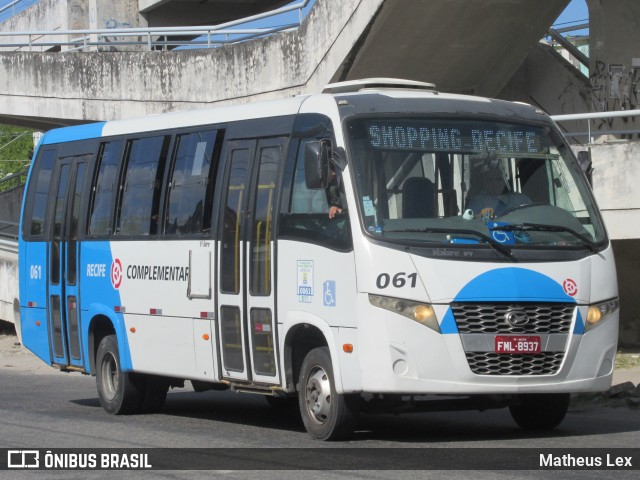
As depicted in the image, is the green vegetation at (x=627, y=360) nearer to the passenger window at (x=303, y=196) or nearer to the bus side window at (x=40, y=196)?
the bus side window at (x=40, y=196)

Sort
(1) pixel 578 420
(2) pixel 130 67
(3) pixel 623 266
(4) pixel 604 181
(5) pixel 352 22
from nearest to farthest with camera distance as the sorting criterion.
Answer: (1) pixel 578 420 < (4) pixel 604 181 < (3) pixel 623 266 < (5) pixel 352 22 < (2) pixel 130 67

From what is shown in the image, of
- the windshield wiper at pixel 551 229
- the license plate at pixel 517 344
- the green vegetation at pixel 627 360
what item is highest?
the windshield wiper at pixel 551 229

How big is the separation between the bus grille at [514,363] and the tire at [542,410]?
34.6 inches

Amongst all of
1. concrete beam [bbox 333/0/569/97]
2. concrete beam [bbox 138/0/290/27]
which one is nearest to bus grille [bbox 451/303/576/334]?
concrete beam [bbox 333/0/569/97]

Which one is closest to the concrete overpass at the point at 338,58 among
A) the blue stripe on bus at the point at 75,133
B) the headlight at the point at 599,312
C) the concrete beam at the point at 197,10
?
the blue stripe on bus at the point at 75,133

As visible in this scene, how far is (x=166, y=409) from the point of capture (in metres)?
15.3

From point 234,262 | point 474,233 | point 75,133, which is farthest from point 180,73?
point 474,233

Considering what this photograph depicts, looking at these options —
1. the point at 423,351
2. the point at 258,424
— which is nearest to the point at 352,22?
the point at 258,424

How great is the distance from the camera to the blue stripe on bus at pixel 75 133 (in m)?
15.6

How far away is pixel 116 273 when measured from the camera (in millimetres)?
14547

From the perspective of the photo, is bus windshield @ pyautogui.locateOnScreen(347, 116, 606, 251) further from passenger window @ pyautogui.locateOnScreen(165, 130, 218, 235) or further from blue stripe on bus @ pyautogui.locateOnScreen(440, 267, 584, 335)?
passenger window @ pyautogui.locateOnScreen(165, 130, 218, 235)

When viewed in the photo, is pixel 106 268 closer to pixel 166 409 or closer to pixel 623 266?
pixel 166 409

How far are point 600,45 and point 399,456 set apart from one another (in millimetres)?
14781

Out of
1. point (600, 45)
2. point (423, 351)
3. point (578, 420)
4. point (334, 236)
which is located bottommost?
point (578, 420)
